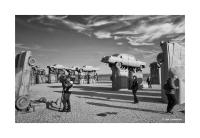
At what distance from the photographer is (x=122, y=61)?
13.4m

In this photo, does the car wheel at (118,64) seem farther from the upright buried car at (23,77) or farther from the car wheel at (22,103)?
the car wheel at (22,103)

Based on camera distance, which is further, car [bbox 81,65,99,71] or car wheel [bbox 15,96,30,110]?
car [bbox 81,65,99,71]

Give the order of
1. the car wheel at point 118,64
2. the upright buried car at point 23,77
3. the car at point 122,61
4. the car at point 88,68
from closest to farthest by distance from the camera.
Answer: the upright buried car at point 23,77 < the car at point 122,61 < the car wheel at point 118,64 < the car at point 88,68

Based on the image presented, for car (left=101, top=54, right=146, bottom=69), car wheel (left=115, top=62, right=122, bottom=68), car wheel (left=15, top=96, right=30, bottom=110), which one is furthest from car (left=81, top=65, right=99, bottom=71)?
car wheel (left=15, top=96, right=30, bottom=110)

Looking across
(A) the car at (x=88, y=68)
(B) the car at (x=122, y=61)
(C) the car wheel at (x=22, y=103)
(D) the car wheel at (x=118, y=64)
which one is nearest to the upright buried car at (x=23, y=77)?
(C) the car wheel at (x=22, y=103)

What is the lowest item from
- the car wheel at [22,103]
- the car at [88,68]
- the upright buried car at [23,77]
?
the car wheel at [22,103]

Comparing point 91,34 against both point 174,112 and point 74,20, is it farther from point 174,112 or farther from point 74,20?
point 174,112

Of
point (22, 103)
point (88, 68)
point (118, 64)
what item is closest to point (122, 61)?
point (118, 64)

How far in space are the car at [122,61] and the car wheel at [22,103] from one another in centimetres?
743

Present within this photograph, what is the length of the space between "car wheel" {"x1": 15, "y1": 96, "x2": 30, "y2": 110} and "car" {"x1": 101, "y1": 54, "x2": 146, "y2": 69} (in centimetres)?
743

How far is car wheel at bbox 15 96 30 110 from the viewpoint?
6.09 meters

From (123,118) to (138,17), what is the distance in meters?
4.46

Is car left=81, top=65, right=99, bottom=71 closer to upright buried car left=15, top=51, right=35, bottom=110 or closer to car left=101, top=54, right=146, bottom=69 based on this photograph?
car left=101, top=54, right=146, bottom=69

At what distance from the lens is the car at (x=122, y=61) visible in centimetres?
1264
